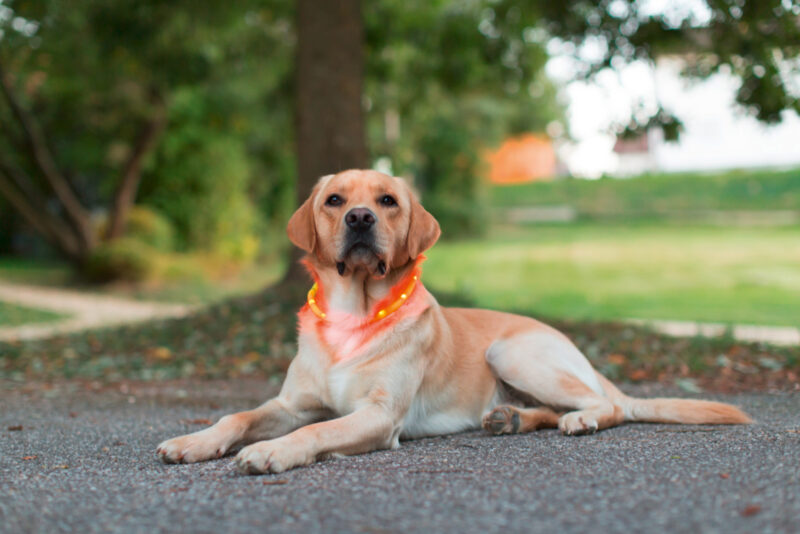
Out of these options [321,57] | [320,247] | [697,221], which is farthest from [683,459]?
[697,221]

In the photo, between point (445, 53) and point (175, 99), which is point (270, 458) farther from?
point (175, 99)

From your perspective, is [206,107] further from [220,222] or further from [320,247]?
[320,247]

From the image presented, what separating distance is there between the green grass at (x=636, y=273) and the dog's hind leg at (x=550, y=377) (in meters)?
4.76

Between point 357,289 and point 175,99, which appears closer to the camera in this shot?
point 357,289

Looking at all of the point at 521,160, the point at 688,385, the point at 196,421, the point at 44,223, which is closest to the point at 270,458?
the point at 196,421

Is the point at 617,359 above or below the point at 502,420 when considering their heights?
below

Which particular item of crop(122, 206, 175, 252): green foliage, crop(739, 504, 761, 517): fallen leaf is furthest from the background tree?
crop(739, 504, 761, 517): fallen leaf

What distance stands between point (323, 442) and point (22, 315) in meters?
10.9

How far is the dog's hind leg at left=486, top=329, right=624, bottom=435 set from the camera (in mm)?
4426

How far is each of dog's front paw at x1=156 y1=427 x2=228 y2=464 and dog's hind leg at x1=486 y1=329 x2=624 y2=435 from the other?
1492 mm

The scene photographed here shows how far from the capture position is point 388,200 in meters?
4.17

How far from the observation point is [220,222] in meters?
20.7

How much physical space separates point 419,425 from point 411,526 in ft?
5.66

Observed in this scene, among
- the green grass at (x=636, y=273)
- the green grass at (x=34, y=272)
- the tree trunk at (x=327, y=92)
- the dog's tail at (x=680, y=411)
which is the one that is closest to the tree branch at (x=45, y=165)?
the green grass at (x=34, y=272)
